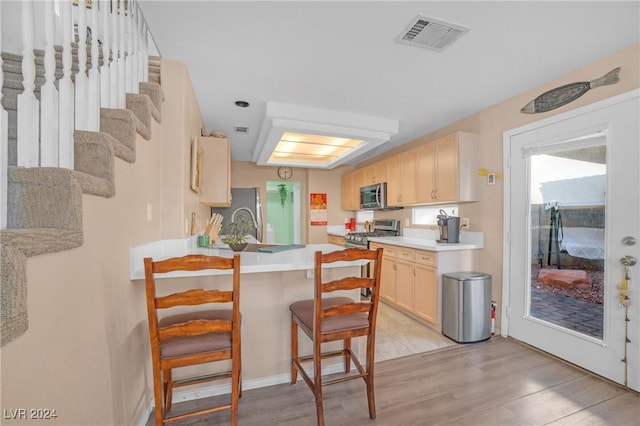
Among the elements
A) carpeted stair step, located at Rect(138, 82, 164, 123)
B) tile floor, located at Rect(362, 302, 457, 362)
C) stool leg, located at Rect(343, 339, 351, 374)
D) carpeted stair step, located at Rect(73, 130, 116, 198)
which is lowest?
tile floor, located at Rect(362, 302, 457, 362)

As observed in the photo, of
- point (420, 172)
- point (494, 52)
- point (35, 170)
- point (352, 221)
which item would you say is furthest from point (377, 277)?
point (352, 221)

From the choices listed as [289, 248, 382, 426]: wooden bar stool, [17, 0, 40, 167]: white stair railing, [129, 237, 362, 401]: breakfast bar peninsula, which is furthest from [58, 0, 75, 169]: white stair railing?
[289, 248, 382, 426]: wooden bar stool

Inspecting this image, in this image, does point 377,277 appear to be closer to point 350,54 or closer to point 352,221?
point 350,54

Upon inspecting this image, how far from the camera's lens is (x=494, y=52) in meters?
2.16

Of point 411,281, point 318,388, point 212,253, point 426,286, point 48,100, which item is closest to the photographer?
point 48,100

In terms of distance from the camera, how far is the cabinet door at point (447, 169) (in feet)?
10.9

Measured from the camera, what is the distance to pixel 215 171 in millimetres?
3039

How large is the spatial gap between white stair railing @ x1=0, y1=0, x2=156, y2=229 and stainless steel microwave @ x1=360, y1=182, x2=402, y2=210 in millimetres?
3743

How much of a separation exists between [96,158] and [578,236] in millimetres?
3499

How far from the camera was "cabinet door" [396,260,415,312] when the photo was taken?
3.55 meters

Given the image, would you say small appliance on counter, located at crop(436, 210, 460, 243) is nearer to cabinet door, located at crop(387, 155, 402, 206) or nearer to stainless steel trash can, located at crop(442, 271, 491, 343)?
stainless steel trash can, located at crop(442, 271, 491, 343)

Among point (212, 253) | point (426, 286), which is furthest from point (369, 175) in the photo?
point (212, 253)

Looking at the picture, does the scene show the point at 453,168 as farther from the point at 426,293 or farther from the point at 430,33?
the point at 430,33

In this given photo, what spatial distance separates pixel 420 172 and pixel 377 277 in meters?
2.63
